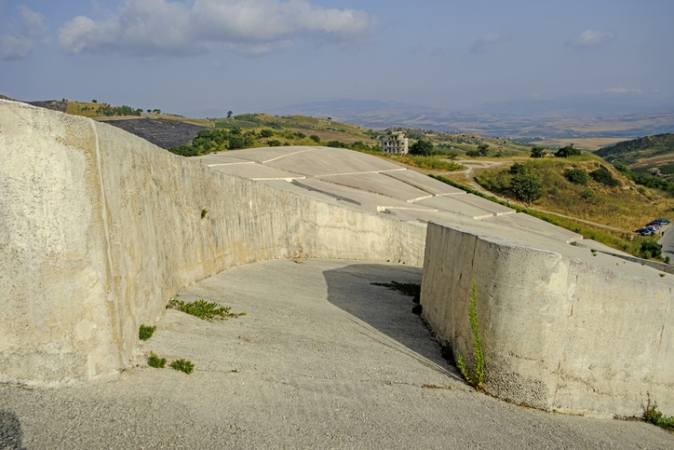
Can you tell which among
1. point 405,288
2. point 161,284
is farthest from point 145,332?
point 405,288

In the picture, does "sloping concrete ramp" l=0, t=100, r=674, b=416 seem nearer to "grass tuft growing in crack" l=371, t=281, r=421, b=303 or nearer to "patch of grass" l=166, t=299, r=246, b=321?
"patch of grass" l=166, t=299, r=246, b=321

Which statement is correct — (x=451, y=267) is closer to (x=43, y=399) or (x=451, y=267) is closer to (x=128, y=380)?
(x=128, y=380)

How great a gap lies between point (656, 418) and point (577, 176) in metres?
45.4

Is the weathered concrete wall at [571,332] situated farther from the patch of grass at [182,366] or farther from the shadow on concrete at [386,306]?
the patch of grass at [182,366]

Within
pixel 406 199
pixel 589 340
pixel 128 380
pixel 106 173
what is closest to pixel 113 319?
pixel 128 380

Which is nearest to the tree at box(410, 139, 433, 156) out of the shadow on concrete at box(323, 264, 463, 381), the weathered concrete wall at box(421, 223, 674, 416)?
the shadow on concrete at box(323, 264, 463, 381)

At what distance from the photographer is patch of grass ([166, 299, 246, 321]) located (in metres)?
8.84

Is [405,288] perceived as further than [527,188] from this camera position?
No

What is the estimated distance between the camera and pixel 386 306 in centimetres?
1162

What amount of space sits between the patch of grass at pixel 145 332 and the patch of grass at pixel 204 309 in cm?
125

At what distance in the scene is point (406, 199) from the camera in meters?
27.3

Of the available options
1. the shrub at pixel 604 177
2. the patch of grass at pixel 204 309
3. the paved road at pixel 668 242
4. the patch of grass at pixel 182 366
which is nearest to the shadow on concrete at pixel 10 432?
the patch of grass at pixel 182 366

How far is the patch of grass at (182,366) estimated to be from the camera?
22.4 ft

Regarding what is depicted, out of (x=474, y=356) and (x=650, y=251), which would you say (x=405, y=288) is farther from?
(x=650, y=251)
